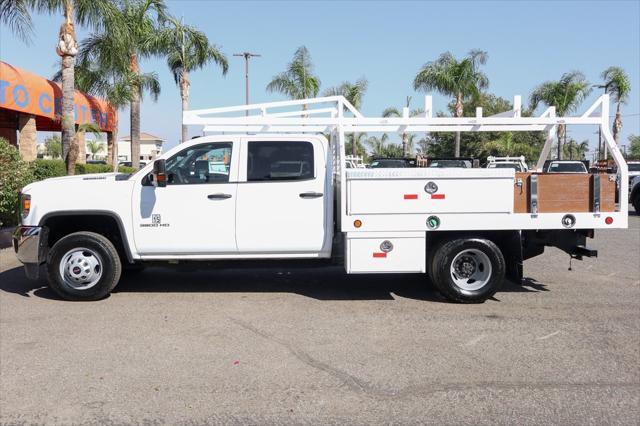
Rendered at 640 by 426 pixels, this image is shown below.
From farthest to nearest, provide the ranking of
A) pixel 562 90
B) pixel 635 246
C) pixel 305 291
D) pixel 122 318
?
pixel 562 90
pixel 635 246
pixel 305 291
pixel 122 318

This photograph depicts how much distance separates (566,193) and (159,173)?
4804 millimetres

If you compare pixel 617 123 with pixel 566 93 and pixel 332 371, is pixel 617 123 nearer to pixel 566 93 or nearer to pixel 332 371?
pixel 566 93

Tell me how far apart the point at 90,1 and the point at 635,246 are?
1659cm

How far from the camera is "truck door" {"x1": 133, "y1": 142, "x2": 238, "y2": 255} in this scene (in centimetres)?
711

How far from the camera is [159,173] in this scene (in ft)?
22.8

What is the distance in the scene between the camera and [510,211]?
6965 mm

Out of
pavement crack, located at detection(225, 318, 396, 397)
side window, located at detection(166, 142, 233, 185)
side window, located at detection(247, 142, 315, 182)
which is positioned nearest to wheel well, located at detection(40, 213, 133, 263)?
side window, located at detection(166, 142, 233, 185)

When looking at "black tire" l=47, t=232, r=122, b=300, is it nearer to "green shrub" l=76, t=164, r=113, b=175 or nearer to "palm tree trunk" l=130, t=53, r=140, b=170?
"green shrub" l=76, t=164, r=113, b=175

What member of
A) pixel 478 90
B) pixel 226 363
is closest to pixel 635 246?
pixel 226 363

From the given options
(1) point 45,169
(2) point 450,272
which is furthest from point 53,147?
(2) point 450,272

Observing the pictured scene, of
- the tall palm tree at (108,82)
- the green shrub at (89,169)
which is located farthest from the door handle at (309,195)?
the tall palm tree at (108,82)

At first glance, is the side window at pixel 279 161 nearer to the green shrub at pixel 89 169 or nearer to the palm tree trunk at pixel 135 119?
the green shrub at pixel 89 169

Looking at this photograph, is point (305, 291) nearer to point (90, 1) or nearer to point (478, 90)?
point (90, 1)

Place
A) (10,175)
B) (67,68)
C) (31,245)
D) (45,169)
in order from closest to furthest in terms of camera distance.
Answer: (31,245) < (10,175) < (45,169) < (67,68)
